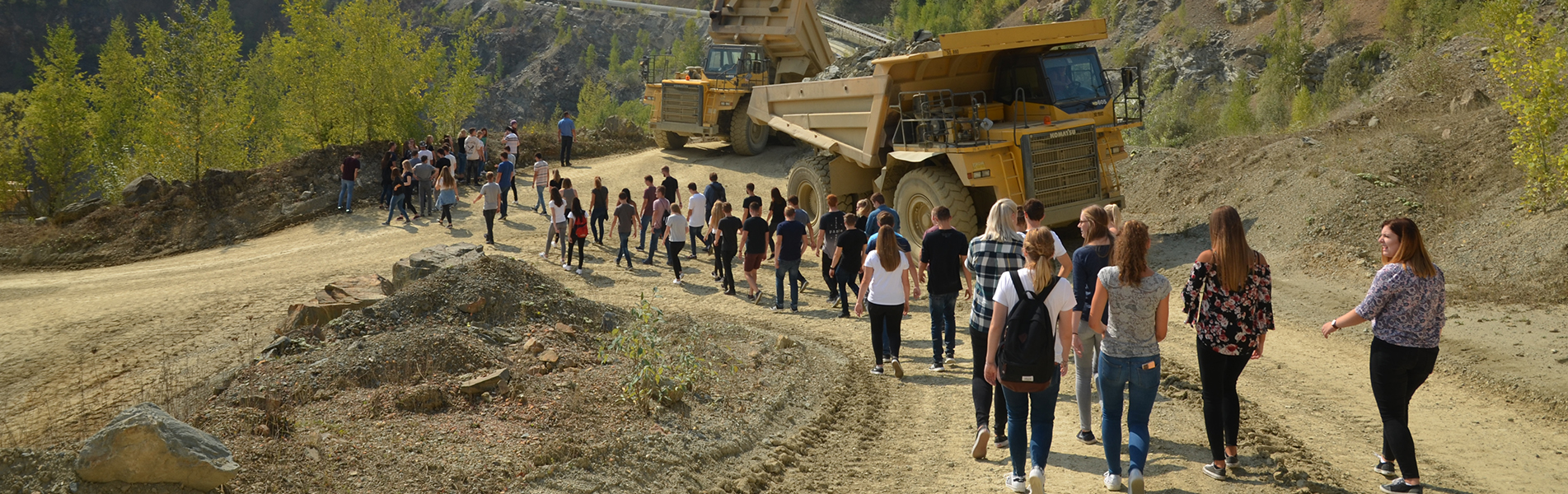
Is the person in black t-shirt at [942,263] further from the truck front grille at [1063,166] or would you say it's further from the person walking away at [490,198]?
the person walking away at [490,198]

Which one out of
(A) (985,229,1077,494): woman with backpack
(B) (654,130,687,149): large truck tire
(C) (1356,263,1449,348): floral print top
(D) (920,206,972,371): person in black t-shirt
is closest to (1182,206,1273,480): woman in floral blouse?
(C) (1356,263,1449,348): floral print top

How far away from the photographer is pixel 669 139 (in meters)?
23.5

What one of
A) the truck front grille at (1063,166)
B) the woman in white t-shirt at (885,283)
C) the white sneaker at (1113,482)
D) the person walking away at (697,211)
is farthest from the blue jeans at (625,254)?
the white sneaker at (1113,482)

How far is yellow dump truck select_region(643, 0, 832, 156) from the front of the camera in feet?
69.5

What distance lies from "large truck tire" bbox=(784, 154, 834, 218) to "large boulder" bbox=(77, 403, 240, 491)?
35.6 feet

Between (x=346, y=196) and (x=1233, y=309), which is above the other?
(x=346, y=196)

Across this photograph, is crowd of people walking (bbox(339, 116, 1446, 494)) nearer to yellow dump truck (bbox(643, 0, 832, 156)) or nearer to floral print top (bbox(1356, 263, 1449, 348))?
floral print top (bbox(1356, 263, 1449, 348))

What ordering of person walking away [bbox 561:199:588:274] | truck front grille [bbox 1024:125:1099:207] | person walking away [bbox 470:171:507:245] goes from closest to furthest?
truck front grille [bbox 1024:125:1099:207] → person walking away [bbox 561:199:588:274] → person walking away [bbox 470:171:507:245]

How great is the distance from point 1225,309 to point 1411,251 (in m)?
0.97

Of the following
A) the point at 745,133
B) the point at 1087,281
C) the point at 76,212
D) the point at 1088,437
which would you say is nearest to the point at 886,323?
the point at 1088,437

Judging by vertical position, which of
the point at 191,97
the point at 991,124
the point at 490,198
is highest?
the point at 191,97

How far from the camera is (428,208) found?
17750 mm

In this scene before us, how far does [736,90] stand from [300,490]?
17.0 meters

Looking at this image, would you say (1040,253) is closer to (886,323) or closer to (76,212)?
(886,323)
